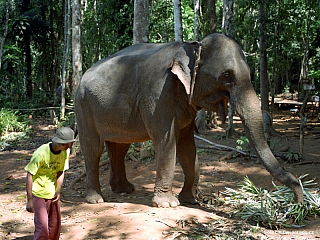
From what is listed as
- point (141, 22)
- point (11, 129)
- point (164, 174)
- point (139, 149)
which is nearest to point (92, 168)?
point (164, 174)

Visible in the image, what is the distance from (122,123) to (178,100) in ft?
3.50

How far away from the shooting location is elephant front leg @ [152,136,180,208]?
222 inches

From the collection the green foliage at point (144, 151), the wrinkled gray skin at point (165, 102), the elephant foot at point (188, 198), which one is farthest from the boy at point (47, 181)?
the green foliage at point (144, 151)

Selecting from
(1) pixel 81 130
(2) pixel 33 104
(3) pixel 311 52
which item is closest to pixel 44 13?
(2) pixel 33 104

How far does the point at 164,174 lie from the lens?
570 cm

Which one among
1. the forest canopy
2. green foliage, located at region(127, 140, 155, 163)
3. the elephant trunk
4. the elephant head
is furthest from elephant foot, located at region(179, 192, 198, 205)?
the forest canopy

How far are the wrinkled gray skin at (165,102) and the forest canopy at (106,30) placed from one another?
8.09 meters

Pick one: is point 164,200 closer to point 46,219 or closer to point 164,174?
point 164,174

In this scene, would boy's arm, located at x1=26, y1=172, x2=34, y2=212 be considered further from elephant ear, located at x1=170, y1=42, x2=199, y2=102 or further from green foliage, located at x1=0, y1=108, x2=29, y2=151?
green foliage, located at x1=0, y1=108, x2=29, y2=151

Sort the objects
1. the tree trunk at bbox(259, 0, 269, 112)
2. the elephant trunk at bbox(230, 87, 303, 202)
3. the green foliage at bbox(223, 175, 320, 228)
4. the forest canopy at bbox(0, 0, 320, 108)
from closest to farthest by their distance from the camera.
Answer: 1. the elephant trunk at bbox(230, 87, 303, 202)
2. the green foliage at bbox(223, 175, 320, 228)
3. the tree trunk at bbox(259, 0, 269, 112)
4. the forest canopy at bbox(0, 0, 320, 108)

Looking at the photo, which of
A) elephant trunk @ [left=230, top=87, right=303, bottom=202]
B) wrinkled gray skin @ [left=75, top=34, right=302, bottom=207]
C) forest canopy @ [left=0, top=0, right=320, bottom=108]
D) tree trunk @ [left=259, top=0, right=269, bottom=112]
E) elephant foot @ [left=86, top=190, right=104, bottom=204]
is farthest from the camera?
forest canopy @ [left=0, top=0, right=320, bottom=108]

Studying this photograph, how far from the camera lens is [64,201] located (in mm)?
6887

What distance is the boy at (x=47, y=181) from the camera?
435 cm

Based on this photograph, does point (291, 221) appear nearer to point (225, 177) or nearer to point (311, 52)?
point (225, 177)
